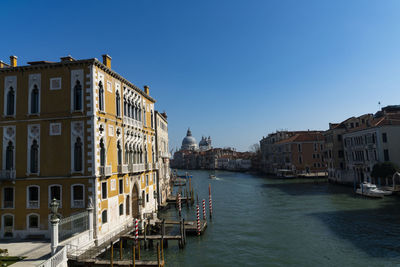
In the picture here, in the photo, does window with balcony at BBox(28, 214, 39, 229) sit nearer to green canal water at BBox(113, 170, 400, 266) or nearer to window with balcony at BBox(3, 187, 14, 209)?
window with balcony at BBox(3, 187, 14, 209)

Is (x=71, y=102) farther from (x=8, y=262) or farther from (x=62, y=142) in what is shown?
(x=8, y=262)

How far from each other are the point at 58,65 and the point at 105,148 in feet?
17.5

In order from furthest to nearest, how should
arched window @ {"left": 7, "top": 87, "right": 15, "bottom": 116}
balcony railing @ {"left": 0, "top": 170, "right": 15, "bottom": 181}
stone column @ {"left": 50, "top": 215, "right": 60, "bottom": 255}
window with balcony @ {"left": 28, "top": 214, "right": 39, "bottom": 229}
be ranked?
arched window @ {"left": 7, "top": 87, "right": 15, "bottom": 116}, balcony railing @ {"left": 0, "top": 170, "right": 15, "bottom": 181}, window with balcony @ {"left": 28, "top": 214, "right": 39, "bottom": 229}, stone column @ {"left": 50, "top": 215, "right": 60, "bottom": 255}

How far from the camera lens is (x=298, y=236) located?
62.2ft

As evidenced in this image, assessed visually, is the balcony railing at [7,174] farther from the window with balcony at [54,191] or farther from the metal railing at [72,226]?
the metal railing at [72,226]

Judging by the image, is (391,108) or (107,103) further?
(391,108)

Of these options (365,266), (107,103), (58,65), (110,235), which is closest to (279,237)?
(365,266)

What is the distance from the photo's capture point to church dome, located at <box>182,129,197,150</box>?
608 feet

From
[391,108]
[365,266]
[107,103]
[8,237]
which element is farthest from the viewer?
[391,108]

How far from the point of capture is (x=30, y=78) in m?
16.3

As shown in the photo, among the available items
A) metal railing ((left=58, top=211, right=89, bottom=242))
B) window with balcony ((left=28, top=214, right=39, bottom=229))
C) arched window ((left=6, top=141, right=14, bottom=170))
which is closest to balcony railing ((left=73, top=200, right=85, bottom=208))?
metal railing ((left=58, top=211, right=89, bottom=242))

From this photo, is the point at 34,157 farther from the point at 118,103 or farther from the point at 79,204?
the point at 118,103

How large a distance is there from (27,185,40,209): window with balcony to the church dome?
16758cm

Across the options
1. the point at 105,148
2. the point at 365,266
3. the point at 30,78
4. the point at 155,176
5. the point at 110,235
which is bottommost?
the point at 365,266
